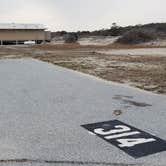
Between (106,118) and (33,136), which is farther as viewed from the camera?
(106,118)

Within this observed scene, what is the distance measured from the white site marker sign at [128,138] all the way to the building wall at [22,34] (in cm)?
6782

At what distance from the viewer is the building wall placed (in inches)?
2810

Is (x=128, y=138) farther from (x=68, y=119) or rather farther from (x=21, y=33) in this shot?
(x=21, y=33)

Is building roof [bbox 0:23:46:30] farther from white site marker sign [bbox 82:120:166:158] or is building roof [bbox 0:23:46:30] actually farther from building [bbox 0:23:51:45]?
white site marker sign [bbox 82:120:166:158]

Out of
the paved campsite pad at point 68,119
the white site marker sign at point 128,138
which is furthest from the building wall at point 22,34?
the white site marker sign at point 128,138

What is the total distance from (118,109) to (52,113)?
58.4 inches

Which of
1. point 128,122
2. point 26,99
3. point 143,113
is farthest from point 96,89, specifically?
point 128,122

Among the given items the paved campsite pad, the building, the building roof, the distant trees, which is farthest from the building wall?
the paved campsite pad

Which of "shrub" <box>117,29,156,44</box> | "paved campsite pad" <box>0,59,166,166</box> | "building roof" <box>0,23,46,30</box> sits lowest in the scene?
"paved campsite pad" <box>0,59,166,166</box>

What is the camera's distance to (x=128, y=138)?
5.36 m

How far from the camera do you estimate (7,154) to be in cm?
464

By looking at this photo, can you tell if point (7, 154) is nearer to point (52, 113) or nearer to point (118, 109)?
point (52, 113)

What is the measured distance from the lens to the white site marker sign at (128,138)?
4840mm

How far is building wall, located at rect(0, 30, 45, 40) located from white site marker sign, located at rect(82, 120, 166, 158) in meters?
67.8
